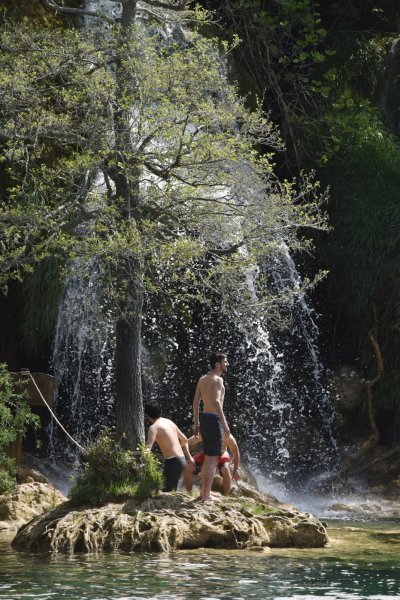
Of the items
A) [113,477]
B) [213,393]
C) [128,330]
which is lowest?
[113,477]

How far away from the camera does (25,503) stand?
1410cm

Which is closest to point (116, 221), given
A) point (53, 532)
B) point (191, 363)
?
point (53, 532)

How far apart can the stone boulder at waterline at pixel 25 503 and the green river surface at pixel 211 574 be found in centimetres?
141

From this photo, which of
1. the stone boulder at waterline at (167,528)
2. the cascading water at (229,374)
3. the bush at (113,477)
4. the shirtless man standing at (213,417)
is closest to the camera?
the stone boulder at waterline at (167,528)

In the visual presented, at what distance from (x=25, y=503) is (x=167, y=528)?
2.91 m

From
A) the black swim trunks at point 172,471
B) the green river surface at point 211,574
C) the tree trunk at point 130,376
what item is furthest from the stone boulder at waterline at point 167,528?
the tree trunk at point 130,376

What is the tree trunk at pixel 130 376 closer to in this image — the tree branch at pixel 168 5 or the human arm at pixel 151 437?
the human arm at pixel 151 437

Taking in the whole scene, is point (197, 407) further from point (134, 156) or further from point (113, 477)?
point (134, 156)

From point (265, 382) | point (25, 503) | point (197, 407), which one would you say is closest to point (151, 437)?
point (197, 407)

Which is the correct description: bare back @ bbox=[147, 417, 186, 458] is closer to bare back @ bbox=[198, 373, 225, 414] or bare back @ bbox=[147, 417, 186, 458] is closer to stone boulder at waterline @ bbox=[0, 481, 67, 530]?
bare back @ bbox=[198, 373, 225, 414]

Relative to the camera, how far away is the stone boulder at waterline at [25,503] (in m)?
13.9

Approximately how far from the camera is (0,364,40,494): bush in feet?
47.3

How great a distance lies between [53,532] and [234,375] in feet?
23.8

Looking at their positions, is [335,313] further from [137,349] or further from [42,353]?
[137,349]
